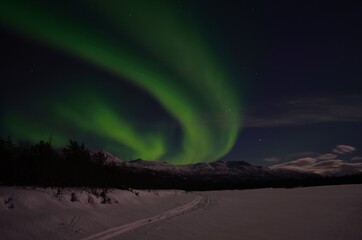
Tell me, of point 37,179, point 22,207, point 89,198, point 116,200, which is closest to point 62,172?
point 37,179

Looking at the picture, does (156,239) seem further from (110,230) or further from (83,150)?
(83,150)

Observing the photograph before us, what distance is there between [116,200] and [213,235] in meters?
11.0

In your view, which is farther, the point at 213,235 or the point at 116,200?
the point at 116,200

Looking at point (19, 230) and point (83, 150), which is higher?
point (83, 150)

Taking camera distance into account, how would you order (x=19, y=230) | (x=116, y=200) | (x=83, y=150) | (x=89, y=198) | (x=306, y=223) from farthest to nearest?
1. (x=83, y=150)
2. (x=116, y=200)
3. (x=89, y=198)
4. (x=306, y=223)
5. (x=19, y=230)

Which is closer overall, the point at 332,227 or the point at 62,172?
the point at 332,227

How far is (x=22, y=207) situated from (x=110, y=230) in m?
3.89

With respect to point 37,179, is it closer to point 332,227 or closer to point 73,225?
point 73,225

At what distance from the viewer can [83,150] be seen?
4856 cm

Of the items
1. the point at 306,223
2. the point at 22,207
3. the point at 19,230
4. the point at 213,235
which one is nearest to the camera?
the point at 19,230

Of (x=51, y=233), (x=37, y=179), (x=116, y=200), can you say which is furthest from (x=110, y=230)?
(x=37, y=179)

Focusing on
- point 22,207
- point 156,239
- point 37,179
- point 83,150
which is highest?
point 83,150

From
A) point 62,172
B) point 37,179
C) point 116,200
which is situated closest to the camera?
point 116,200

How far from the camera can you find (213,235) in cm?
1076
